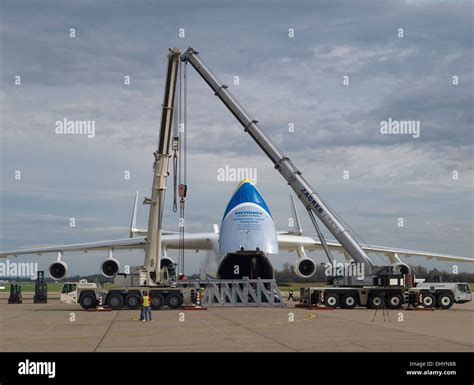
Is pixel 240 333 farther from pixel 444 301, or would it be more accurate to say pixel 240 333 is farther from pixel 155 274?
pixel 444 301

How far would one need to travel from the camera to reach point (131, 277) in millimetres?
38375

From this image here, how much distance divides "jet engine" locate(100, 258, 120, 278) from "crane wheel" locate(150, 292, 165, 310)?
40.8 feet

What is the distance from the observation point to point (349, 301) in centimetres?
3781

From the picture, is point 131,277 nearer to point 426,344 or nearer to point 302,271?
point 302,271

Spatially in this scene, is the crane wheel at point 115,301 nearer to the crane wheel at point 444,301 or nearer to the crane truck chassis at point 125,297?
the crane truck chassis at point 125,297

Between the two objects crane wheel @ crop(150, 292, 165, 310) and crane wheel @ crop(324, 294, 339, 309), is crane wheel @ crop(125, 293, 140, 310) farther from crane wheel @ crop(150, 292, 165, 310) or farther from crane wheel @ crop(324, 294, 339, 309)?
crane wheel @ crop(324, 294, 339, 309)

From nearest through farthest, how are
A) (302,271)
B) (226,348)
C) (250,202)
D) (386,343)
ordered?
(226,348), (386,343), (250,202), (302,271)

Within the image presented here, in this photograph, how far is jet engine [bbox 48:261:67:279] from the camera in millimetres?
50969

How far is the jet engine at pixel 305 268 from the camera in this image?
4754 centimetres

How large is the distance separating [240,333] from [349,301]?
16.1 metres

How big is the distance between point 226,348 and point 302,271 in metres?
29.6

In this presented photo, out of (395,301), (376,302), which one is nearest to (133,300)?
(376,302)

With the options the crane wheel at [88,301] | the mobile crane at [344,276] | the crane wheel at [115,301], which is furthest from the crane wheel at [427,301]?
the crane wheel at [88,301]
